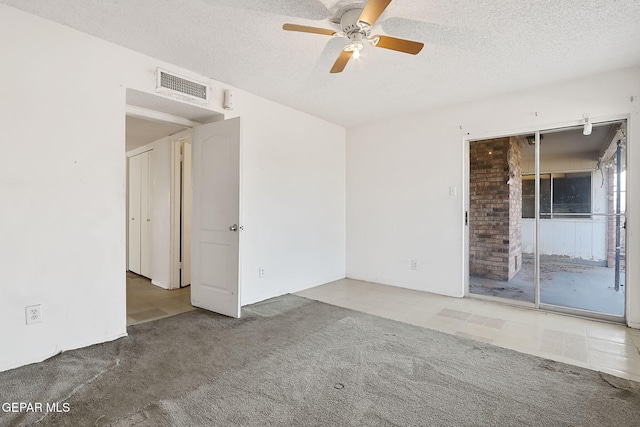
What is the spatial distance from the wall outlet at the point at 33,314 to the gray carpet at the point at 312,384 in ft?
1.11

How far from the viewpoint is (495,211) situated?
476 centimetres

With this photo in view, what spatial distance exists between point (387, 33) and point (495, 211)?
11.2ft

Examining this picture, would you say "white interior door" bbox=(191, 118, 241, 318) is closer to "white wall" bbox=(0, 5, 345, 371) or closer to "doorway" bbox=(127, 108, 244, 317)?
"doorway" bbox=(127, 108, 244, 317)

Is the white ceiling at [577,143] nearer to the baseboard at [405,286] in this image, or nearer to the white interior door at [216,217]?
the baseboard at [405,286]

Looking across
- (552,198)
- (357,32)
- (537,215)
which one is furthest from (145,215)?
(552,198)

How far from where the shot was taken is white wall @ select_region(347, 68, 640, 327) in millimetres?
3200

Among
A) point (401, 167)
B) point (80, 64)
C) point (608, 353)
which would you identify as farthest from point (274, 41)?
point (608, 353)

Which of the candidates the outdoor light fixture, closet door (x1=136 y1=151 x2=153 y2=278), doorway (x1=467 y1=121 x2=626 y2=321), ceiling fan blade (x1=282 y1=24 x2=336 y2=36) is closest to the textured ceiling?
ceiling fan blade (x1=282 y1=24 x2=336 y2=36)

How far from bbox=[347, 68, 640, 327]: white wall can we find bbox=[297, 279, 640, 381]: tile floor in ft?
1.34

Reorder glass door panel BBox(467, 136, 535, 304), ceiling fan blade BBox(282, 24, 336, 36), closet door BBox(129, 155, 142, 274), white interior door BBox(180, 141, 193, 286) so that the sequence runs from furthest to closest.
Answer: closet door BBox(129, 155, 142, 274), white interior door BBox(180, 141, 193, 286), glass door panel BBox(467, 136, 535, 304), ceiling fan blade BBox(282, 24, 336, 36)

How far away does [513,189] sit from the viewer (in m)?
4.50

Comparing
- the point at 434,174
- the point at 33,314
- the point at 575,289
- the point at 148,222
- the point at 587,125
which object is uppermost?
the point at 587,125

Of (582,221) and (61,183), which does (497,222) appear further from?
(61,183)

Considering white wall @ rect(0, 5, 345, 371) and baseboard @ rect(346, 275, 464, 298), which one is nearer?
white wall @ rect(0, 5, 345, 371)
